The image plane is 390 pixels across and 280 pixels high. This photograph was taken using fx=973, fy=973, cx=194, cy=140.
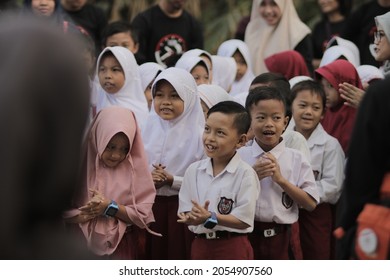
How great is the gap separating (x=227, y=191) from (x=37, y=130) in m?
2.91

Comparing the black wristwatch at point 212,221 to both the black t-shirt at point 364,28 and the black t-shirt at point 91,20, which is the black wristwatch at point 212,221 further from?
the black t-shirt at point 91,20

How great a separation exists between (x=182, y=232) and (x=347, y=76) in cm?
145

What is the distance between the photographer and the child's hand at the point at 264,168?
496 centimetres

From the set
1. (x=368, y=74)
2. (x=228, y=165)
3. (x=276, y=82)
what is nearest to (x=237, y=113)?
(x=228, y=165)

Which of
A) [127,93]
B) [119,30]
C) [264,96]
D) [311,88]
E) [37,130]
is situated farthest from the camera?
[119,30]

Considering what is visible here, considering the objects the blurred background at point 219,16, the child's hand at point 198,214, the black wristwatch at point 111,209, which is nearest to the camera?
the child's hand at point 198,214

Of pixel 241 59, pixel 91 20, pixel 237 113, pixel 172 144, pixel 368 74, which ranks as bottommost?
pixel 172 144

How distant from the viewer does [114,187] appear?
16.5 ft

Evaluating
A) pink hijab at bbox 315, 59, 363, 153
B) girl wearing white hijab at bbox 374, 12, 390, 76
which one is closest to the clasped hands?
girl wearing white hijab at bbox 374, 12, 390, 76

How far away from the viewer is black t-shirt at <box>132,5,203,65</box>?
7984 mm

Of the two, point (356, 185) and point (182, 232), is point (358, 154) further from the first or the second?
point (182, 232)

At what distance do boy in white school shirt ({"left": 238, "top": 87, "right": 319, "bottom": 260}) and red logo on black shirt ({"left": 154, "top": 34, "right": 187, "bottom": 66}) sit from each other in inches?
112

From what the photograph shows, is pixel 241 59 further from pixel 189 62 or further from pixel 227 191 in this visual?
pixel 227 191

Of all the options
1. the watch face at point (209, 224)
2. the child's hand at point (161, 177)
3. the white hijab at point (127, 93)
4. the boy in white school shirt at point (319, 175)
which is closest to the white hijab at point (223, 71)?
the white hijab at point (127, 93)
